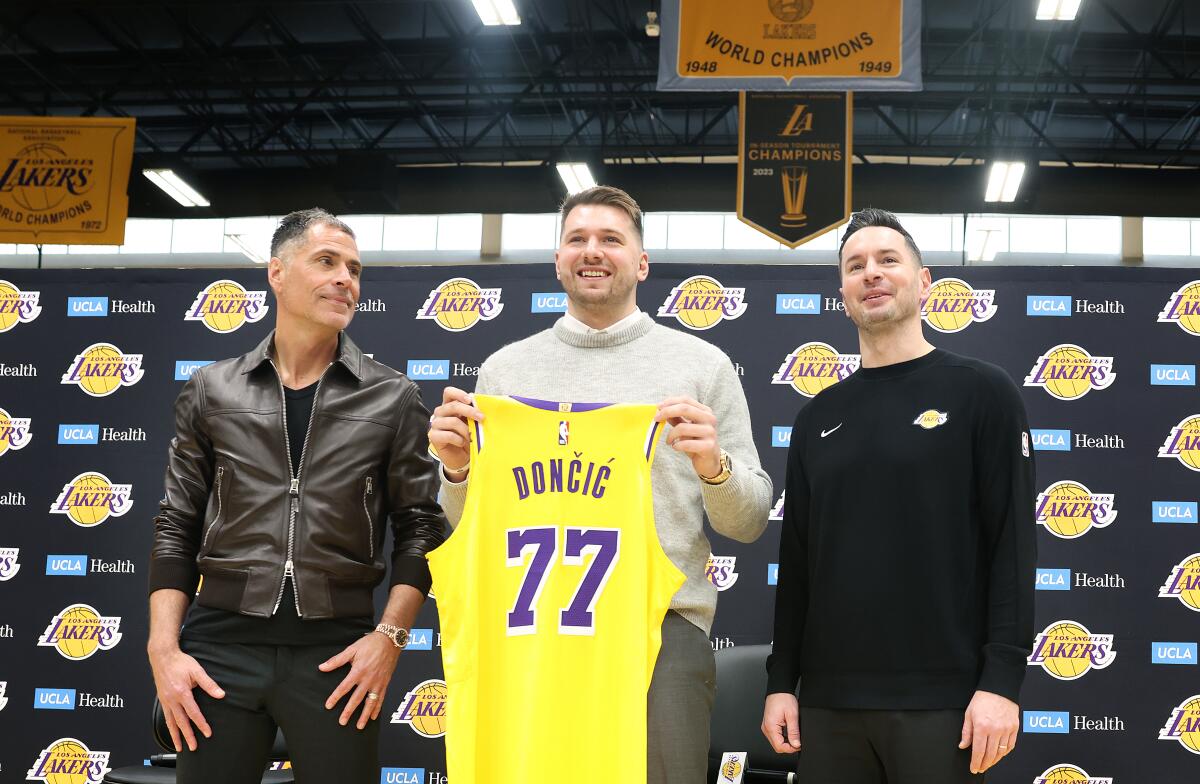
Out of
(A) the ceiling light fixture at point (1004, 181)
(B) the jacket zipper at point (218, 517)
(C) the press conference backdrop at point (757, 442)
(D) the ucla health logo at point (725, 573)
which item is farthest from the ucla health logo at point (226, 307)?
(A) the ceiling light fixture at point (1004, 181)

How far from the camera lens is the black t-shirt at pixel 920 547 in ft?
8.00

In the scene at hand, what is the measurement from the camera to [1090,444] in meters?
4.96

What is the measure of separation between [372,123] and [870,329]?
513 inches

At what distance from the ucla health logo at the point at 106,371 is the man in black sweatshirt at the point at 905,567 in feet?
12.9

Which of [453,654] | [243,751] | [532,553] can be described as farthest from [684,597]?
[243,751]

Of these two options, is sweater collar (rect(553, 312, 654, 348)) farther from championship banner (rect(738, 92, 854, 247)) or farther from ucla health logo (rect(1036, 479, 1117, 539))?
championship banner (rect(738, 92, 854, 247))

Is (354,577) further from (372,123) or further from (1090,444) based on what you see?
(372,123)

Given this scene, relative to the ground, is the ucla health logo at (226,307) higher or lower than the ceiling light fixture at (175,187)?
lower

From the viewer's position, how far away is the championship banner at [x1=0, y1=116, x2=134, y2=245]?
8.77 m

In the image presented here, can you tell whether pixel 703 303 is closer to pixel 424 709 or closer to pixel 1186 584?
pixel 424 709

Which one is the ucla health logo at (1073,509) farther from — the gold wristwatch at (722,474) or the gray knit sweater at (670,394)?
the gold wristwatch at (722,474)

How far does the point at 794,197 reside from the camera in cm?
693

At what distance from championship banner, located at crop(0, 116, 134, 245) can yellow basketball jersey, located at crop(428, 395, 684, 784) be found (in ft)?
24.5

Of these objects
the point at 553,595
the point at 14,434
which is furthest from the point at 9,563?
the point at 553,595
